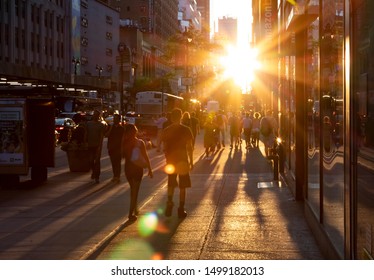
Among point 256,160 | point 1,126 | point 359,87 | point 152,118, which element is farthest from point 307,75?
point 152,118

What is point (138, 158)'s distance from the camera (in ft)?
39.0

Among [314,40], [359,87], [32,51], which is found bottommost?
[359,87]

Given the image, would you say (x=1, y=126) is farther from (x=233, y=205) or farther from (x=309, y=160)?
(x=309, y=160)

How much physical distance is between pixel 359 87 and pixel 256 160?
68.1 feet

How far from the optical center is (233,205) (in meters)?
13.4

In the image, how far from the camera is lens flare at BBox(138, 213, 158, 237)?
414 inches

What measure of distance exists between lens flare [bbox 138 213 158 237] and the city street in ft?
0.05

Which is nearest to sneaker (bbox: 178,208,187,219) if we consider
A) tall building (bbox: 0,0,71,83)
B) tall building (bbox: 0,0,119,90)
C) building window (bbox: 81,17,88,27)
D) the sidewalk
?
the sidewalk

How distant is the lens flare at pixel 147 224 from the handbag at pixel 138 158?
0.83 meters

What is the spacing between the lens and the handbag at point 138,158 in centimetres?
1188

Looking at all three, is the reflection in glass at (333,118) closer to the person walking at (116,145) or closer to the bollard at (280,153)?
the bollard at (280,153)

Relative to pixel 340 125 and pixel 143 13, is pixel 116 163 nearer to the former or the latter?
pixel 340 125

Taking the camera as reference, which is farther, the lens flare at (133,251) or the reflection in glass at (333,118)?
the lens flare at (133,251)

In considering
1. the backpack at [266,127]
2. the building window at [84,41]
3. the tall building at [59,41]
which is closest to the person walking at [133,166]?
the backpack at [266,127]
